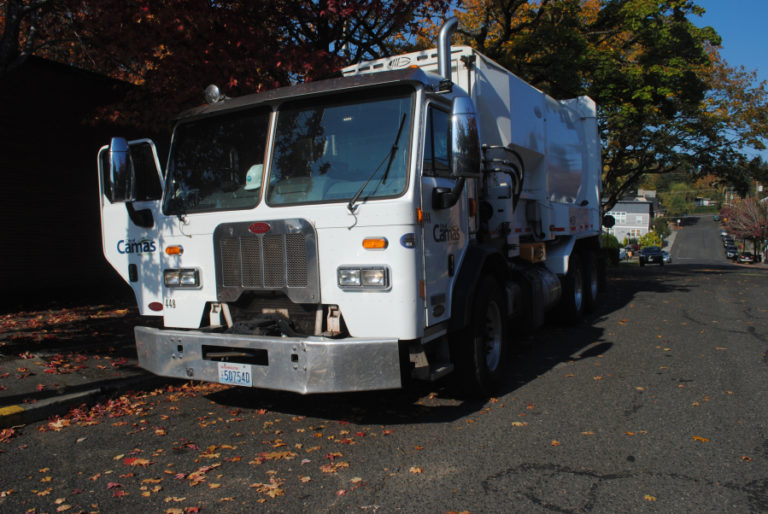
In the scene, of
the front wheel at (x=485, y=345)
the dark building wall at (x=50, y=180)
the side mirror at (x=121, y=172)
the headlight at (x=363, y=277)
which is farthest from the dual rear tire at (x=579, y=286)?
the dark building wall at (x=50, y=180)

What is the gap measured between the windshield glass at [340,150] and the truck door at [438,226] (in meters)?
0.24

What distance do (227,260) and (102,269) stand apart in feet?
27.3

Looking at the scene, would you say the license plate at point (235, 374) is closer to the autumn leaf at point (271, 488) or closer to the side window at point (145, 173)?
the autumn leaf at point (271, 488)

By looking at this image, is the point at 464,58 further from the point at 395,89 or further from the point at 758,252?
the point at 758,252

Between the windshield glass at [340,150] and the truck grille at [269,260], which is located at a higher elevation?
the windshield glass at [340,150]

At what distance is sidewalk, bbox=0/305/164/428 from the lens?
18.2ft

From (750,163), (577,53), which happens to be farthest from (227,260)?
(750,163)

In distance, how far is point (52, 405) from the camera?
5484 millimetres

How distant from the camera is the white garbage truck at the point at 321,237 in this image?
14.9 ft

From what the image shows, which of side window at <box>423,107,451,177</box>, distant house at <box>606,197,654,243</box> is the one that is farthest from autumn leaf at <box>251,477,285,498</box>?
distant house at <box>606,197,654,243</box>

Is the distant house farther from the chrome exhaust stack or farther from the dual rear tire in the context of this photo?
the chrome exhaust stack

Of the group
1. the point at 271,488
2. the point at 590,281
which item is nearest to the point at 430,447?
the point at 271,488

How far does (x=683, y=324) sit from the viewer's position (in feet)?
31.5

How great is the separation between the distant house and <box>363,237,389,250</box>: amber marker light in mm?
96999
